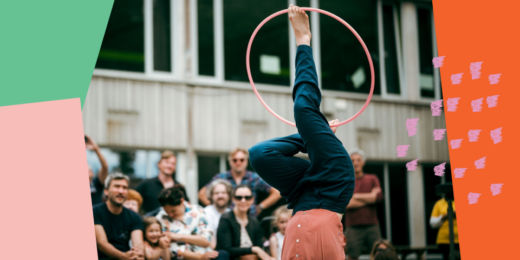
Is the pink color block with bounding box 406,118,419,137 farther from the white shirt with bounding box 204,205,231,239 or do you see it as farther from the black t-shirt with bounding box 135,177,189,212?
the black t-shirt with bounding box 135,177,189,212

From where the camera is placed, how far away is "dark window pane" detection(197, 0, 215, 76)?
882 cm

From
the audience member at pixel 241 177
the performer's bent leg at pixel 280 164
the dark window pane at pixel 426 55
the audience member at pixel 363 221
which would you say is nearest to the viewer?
the performer's bent leg at pixel 280 164

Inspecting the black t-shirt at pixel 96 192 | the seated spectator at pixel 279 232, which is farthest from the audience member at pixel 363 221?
the black t-shirt at pixel 96 192

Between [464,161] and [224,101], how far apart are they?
4673 mm

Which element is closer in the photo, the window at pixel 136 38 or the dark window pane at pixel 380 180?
the window at pixel 136 38

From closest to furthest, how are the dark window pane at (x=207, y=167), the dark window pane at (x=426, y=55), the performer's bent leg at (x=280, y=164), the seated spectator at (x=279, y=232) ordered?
1. the performer's bent leg at (x=280, y=164)
2. the seated spectator at (x=279, y=232)
3. the dark window pane at (x=207, y=167)
4. the dark window pane at (x=426, y=55)

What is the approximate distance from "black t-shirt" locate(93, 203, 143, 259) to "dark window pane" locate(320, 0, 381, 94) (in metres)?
5.24

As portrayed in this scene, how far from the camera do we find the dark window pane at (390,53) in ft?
32.8

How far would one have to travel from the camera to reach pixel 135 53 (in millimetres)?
8516

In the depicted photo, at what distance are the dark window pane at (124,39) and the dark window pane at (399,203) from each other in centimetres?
480

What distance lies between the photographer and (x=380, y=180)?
955 centimetres

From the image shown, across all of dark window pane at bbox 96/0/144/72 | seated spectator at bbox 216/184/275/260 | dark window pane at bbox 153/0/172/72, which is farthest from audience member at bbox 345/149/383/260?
dark window pane at bbox 96/0/144/72

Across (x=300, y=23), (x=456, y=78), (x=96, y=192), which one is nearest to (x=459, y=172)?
(x=456, y=78)

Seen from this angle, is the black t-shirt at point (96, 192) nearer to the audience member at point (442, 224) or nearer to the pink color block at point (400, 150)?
the audience member at point (442, 224)
